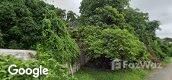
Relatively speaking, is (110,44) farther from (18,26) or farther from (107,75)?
(18,26)

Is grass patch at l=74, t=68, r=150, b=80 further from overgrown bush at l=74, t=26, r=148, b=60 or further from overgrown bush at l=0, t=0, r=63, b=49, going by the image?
overgrown bush at l=0, t=0, r=63, b=49

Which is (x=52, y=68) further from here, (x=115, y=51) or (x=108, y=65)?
(x=108, y=65)

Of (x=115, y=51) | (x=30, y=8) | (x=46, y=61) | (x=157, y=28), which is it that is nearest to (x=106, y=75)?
(x=115, y=51)

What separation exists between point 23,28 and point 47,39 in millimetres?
1321

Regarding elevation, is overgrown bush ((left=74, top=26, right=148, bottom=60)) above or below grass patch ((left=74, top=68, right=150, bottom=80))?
above

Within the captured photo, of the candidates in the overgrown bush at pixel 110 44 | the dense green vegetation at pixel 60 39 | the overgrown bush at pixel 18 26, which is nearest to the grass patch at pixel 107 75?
the dense green vegetation at pixel 60 39

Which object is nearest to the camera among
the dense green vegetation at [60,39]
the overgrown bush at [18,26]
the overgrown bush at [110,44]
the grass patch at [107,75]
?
the dense green vegetation at [60,39]

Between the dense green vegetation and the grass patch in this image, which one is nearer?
the dense green vegetation

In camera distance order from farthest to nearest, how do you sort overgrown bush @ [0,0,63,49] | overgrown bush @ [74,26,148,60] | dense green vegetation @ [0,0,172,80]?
overgrown bush @ [74,26,148,60] < overgrown bush @ [0,0,63,49] < dense green vegetation @ [0,0,172,80]

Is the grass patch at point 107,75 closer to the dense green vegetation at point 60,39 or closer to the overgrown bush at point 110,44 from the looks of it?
the dense green vegetation at point 60,39

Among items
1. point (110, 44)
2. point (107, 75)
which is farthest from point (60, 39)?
point (110, 44)

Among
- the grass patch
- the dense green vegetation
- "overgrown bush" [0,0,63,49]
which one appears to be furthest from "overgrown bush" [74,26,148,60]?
"overgrown bush" [0,0,63,49]

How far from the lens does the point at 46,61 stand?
51.4ft

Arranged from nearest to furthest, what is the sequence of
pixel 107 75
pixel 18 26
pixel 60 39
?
pixel 60 39
pixel 18 26
pixel 107 75
